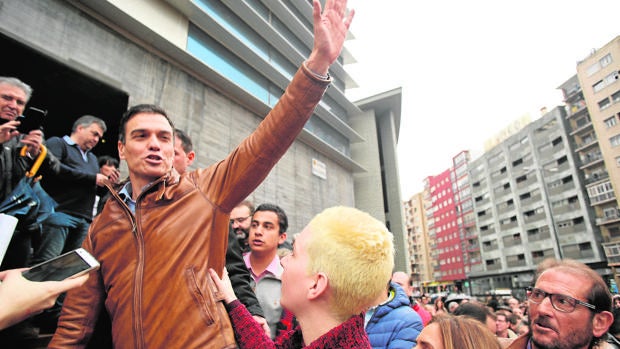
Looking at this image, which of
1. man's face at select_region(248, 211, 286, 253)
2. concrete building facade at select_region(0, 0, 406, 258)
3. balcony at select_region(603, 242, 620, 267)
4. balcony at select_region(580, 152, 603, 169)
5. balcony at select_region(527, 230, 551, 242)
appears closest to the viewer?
man's face at select_region(248, 211, 286, 253)

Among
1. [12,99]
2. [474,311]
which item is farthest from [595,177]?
[12,99]

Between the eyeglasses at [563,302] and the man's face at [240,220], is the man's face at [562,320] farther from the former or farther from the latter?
the man's face at [240,220]

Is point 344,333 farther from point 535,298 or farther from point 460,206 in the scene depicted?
point 460,206

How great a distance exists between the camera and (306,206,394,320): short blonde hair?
125 centimetres

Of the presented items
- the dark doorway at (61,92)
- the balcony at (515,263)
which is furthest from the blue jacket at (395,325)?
the balcony at (515,263)

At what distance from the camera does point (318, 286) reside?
50.9 inches

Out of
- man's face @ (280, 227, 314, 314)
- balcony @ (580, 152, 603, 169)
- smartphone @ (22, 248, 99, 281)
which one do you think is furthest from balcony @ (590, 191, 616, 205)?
smartphone @ (22, 248, 99, 281)

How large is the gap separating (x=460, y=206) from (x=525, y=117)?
21.5 meters

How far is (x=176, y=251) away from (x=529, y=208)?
5622 centimetres

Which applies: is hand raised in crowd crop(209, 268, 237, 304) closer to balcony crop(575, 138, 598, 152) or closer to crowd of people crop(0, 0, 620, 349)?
crowd of people crop(0, 0, 620, 349)

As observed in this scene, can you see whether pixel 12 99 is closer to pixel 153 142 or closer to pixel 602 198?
pixel 153 142

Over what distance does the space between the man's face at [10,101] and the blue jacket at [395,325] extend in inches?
139

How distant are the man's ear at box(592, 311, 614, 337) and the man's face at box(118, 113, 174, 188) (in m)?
2.96

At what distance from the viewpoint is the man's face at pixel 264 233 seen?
3016 millimetres
